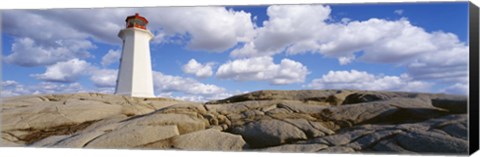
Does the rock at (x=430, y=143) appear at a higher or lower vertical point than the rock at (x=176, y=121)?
lower

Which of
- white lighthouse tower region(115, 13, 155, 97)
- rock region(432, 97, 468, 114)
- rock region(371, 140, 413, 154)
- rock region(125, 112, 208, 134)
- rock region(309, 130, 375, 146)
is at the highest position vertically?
white lighthouse tower region(115, 13, 155, 97)

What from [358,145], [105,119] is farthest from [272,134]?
[105,119]

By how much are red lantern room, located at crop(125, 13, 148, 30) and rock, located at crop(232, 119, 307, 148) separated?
7.76 m

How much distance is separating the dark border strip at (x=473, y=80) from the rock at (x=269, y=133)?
13.4ft

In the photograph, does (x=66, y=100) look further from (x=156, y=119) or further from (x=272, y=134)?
(x=272, y=134)

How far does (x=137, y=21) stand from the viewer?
18.9m

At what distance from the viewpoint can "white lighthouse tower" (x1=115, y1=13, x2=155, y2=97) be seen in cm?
1930

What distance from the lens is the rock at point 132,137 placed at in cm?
1246

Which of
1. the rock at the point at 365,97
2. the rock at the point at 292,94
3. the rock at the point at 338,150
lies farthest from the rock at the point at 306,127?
the rock at the point at 365,97

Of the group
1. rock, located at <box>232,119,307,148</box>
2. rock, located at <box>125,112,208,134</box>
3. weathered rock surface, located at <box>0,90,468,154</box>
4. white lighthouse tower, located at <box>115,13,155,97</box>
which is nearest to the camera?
Result: weathered rock surface, located at <box>0,90,468,154</box>

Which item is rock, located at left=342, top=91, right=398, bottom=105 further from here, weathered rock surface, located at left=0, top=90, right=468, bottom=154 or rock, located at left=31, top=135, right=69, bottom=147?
rock, located at left=31, top=135, right=69, bottom=147

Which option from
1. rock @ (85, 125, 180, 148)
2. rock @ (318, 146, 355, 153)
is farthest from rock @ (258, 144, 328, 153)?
rock @ (85, 125, 180, 148)

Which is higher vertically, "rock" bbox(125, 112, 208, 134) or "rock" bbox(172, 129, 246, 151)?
"rock" bbox(125, 112, 208, 134)

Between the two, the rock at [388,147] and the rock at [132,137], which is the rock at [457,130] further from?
the rock at [132,137]
